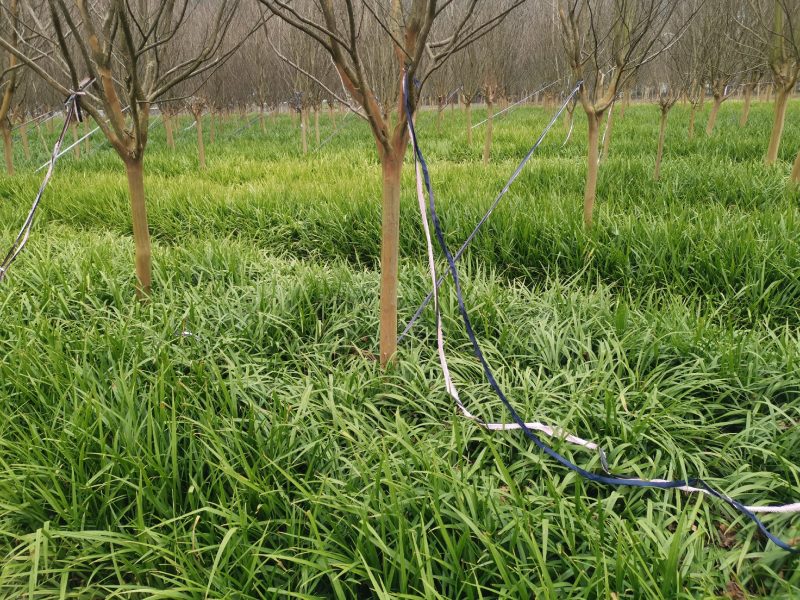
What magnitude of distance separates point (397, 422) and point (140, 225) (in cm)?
176

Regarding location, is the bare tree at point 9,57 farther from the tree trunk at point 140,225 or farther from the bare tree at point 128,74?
the tree trunk at point 140,225

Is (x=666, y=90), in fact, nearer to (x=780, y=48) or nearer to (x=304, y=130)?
(x=780, y=48)

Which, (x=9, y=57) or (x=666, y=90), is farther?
(x=666, y=90)

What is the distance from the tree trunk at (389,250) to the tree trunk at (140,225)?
129 cm

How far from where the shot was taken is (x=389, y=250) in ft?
7.02

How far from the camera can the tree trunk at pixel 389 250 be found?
6.75 ft

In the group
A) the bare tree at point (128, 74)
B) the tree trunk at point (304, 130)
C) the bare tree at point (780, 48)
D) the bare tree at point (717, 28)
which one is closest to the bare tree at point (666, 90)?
the bare tree at point (717, 28)

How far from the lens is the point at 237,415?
193 centimetres

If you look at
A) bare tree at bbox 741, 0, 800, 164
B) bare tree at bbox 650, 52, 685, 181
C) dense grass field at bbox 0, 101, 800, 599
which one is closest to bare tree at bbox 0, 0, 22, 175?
dense grass field at bbox 0, 101, 800, 599

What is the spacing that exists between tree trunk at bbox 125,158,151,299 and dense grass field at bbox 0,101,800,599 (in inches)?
4.1

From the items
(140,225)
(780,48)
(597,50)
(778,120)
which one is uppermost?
(780,48)

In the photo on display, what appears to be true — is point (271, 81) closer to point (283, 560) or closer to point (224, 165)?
point (224, 165)

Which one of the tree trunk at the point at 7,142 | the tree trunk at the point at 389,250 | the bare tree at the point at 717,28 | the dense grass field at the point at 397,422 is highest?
the bare tree at the point at 717,28

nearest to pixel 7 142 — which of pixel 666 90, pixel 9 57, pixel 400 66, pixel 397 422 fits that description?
pixel 9 57
